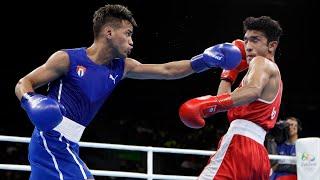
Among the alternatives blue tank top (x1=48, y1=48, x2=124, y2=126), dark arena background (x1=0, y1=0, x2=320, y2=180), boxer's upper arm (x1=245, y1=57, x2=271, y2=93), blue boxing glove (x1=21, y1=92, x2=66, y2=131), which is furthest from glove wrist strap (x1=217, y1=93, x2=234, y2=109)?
dark arena background (x1=0, y1=0, x2=320, y2=180)

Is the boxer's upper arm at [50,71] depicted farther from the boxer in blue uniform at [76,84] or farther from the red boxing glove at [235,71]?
the red boxing glove at [235,71]

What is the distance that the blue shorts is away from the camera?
93.6 inches

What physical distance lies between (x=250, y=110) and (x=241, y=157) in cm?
24

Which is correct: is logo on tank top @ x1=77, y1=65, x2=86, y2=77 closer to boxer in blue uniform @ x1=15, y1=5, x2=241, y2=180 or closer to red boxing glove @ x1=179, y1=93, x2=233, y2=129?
boxer in blue uniform @ x1=15, y1=5, x2=241, y2=180

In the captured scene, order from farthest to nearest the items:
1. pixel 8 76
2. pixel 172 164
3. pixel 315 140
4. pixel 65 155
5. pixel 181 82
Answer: pixel 181 82, pixel 8 76, pixel 172 164, pixel 315 140, pixel 65 155

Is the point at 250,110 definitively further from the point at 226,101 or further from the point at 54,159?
the point at 54,159

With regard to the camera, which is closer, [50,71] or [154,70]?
[50,71]

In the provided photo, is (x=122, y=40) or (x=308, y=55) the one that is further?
(x=308, y=55)

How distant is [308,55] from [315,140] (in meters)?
6.35

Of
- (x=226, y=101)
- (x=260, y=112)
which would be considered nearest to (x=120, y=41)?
(x=226, y=101)

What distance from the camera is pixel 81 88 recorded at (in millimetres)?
2539

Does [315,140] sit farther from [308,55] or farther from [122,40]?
[308,55]

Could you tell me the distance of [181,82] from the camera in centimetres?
974

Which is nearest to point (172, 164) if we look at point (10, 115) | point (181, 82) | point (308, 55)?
point (181, 82)
